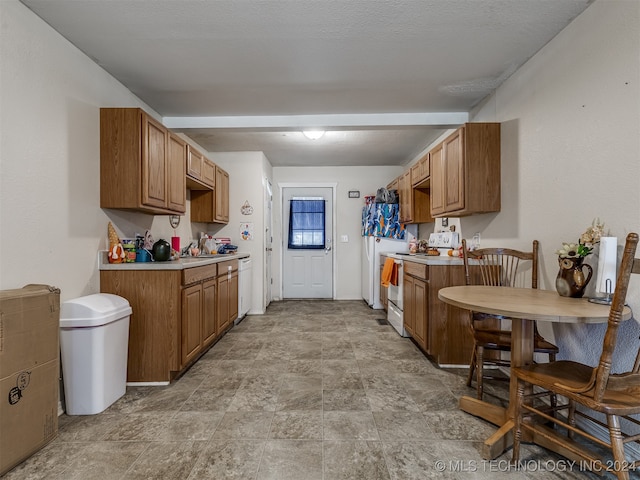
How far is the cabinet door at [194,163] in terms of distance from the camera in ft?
10.6

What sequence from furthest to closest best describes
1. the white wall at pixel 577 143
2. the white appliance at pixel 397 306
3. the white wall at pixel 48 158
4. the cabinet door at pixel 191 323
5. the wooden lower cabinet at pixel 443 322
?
the white appliance at pixel 397 306
the wooden lower cabinet at pixel 443 322
the cabinet door at pixel 191 323
the white wall at pixel 48 158
the white wall at pixel 577 143

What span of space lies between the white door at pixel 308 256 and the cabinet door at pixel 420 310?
270 centimetres

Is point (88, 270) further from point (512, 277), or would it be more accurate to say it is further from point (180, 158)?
point (512, 277)

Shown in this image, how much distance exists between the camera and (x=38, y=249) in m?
1.83

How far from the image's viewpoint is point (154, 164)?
100 inches

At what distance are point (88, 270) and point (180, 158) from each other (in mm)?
1315

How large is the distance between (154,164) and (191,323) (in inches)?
52.8

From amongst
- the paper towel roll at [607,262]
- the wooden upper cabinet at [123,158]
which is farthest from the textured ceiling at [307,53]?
the paper towel roll at [607,262]

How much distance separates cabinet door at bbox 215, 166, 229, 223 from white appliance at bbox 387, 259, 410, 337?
235cm

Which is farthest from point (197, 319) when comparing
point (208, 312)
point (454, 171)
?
point (454, 171)

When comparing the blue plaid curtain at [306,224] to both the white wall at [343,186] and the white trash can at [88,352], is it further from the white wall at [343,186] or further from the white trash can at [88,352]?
the white trash can at [88,352]

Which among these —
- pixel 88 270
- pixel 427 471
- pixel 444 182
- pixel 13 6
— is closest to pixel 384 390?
pixel 427 471

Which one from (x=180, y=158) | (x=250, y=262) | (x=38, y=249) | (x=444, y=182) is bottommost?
(x=250, y=262)

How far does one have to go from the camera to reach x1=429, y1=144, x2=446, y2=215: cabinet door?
3117 millimetres
